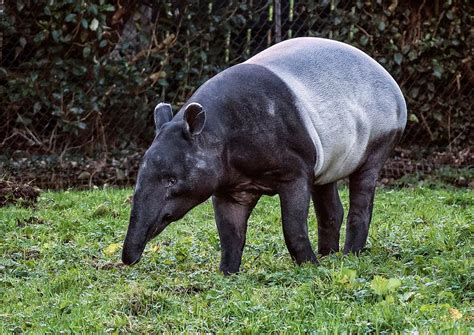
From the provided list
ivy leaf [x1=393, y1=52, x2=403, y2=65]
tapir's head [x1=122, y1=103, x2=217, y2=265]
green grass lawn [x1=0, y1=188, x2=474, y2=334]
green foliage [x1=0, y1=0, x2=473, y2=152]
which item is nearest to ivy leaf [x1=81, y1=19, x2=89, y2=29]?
green foliage [x1=0, y1=0, x2=473, y2=152]

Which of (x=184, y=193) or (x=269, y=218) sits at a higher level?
(x=184, y=193)

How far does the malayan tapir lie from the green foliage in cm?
460

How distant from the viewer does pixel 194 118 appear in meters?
5.50

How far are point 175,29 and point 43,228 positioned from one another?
413 centimetres

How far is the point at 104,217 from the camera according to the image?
26.7ft

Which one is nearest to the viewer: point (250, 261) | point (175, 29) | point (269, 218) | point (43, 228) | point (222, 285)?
point (222, 285)

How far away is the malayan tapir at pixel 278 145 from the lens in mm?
5496

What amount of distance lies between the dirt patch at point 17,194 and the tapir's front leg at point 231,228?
3.18 meters

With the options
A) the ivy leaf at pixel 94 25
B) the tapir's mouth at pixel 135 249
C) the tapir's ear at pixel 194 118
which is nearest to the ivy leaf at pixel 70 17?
the ivy leaf at pixel 94 25

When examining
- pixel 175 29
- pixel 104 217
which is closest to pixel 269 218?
pixel 104 217

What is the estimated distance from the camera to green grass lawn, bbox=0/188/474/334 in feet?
14.7

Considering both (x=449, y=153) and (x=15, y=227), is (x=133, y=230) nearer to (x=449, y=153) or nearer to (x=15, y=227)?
(x=15, y=227)

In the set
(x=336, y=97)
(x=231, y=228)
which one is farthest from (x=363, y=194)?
(x=231, y=228)

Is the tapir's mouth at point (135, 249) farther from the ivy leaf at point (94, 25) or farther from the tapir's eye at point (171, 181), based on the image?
the ivy leaf at point (94, 25)
